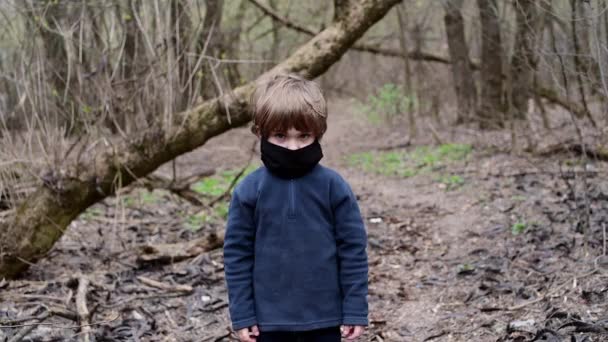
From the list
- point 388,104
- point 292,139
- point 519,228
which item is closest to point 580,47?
point 519,228

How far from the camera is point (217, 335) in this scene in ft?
13.4

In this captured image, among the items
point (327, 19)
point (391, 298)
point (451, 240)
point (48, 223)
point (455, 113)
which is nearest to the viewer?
point (391, 298)

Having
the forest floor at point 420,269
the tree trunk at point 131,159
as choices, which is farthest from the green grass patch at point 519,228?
the tree trunk at point 131,159

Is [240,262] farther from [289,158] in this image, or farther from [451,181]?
[451,181]

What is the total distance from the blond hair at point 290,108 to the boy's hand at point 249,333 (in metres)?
0.73

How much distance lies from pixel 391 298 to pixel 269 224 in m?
2.45

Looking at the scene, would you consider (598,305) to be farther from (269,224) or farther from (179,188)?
(179,188)

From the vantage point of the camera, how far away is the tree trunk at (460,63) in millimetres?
13352

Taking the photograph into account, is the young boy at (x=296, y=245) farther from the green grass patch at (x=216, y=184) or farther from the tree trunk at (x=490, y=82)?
the tree trunk at (x=490, y=82)

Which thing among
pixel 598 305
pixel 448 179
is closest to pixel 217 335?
pixel 598 305

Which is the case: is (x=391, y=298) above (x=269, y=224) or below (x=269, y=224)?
below

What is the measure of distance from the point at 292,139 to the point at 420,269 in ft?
10.4

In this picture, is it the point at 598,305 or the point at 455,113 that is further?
the point at 455,113

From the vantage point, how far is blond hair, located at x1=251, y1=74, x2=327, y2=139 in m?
2.41
